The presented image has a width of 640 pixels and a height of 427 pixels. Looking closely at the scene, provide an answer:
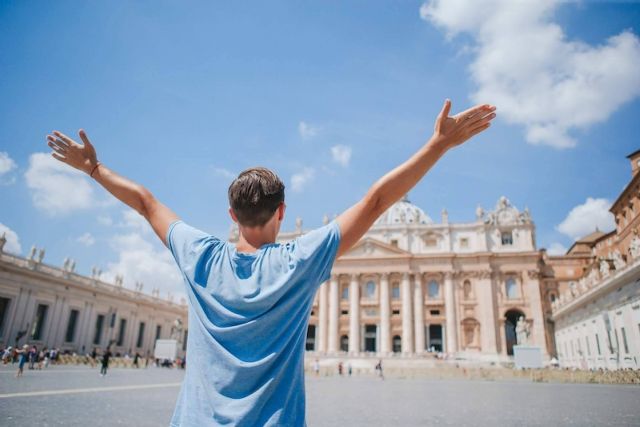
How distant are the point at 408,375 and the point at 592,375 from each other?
13.0m

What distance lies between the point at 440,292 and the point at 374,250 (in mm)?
9582

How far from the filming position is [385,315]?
51750mm

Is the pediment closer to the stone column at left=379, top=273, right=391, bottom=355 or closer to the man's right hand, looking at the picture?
the stone column at left=379, top=273, right=391, bottom=355

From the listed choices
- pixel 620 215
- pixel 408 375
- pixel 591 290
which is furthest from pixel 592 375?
pixel 620 215

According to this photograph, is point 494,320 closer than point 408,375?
No

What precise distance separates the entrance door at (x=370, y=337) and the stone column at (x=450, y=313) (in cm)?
881

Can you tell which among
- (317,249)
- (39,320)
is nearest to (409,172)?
(317,249)

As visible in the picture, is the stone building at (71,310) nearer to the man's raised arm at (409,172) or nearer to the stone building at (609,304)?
the stone building at (609,304)

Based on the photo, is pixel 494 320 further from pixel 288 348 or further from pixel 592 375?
pixel 288 348

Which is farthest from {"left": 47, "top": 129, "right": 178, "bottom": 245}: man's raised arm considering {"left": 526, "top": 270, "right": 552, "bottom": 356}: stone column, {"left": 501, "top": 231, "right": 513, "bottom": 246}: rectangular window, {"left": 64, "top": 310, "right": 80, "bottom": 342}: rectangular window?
{"left": 501, "top": 231, "right": 513, "bottom": 246}: rectangular window

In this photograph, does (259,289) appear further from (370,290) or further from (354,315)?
(370,290)

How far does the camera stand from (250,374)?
1.31 metres

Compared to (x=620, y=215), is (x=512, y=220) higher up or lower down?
higher up

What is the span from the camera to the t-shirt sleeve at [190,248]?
1.54 metres
